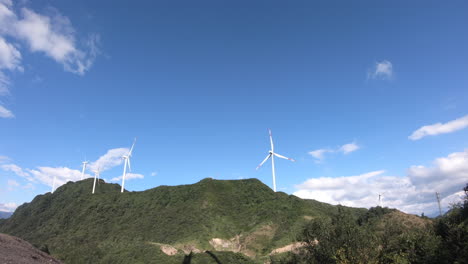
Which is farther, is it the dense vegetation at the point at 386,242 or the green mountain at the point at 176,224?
the green mountain at the point at 176,224

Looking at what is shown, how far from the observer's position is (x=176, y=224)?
127188 mm

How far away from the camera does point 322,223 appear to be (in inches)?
2275

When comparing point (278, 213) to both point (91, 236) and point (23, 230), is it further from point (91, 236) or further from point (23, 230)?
point (23, 230)

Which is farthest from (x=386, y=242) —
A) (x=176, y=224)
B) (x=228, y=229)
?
(x=176, y=224)

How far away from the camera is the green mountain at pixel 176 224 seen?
9906 centimetres

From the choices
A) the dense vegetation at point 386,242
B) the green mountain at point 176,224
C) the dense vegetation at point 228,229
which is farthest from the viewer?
the green mountain at point 176,224

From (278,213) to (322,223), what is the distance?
68.3 meters

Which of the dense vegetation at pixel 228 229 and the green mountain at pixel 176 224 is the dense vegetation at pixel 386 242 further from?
the green mountain at pixel 176 224

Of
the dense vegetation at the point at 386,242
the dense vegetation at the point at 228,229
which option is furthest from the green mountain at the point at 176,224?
the dense vegetation at the point at 386,242

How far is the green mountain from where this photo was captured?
99.1 meters

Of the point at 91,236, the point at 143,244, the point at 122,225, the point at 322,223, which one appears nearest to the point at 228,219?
the point at 143,244

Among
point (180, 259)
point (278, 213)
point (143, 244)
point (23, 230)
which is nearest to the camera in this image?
point (180, 259)

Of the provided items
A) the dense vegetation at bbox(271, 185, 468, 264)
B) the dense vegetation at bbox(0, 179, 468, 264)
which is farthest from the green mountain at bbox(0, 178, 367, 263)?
the dense vegetation at bbox(271, 185, 468, 264)

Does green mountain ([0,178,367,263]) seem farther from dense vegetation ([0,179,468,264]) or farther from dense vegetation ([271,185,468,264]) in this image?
dense vegetation ([271,185,468,264])
